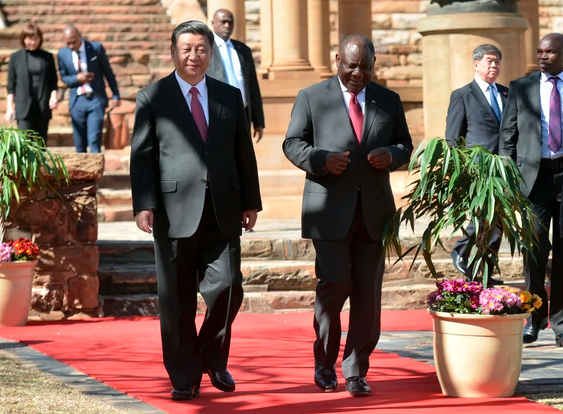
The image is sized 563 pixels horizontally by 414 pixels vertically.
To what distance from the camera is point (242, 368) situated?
7785mm

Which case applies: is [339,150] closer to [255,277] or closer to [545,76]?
[545,76]

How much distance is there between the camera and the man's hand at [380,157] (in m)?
6.76

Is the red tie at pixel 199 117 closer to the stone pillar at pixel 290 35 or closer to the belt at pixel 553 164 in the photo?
the belt at pixel 553 164

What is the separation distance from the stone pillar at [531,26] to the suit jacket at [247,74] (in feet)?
27.2

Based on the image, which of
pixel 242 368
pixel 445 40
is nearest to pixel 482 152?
pixel 242 368

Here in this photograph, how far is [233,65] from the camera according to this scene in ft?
38.5

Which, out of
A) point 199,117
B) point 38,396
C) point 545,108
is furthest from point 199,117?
point 545,108

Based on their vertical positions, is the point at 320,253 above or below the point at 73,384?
above

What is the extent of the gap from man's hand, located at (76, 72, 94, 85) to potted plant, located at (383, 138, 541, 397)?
754 centimetres

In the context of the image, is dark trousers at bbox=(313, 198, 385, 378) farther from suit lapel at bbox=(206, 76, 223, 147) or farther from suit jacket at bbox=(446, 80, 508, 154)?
suit jacket at bbox=(446, 80, 508, 154)

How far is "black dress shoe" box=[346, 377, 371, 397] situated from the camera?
674cm

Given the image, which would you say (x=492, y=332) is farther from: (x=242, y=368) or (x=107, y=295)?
(x=107, y=295)

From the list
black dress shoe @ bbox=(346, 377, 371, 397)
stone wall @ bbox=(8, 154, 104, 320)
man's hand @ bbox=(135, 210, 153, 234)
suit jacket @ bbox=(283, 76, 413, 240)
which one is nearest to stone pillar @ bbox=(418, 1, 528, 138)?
stone wall @ bbox=(8, 154, 104, 320)

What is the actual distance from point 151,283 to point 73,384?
3583mm
